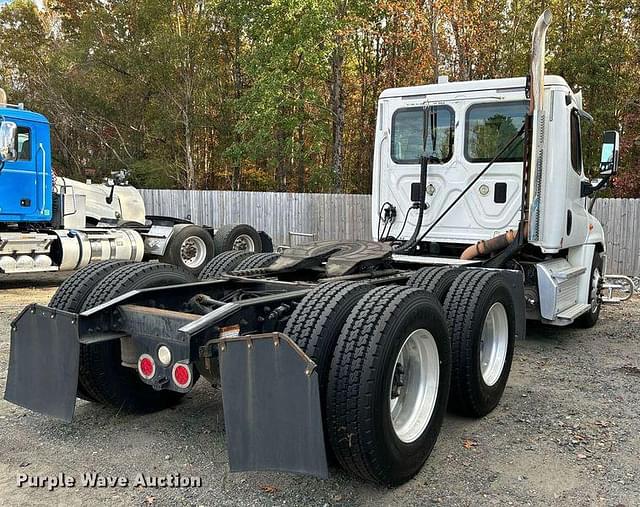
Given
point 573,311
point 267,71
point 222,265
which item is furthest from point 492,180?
point 267,71

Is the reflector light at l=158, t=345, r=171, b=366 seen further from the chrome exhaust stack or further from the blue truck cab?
the blue truck cab

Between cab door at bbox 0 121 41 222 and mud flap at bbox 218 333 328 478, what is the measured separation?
861 centimetres

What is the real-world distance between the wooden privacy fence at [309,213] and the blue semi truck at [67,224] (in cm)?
303

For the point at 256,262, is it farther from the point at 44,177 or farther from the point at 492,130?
the point at 44,177

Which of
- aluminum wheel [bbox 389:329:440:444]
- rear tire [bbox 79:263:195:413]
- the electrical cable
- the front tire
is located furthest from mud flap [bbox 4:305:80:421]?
the front tire

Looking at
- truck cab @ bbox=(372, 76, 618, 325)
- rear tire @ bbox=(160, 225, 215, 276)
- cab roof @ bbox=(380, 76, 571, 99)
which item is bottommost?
rear tire @ bbox=(160, 225, 215, 276)

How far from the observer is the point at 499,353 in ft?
15.5

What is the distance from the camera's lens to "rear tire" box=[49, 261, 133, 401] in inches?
164

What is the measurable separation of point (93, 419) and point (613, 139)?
18.8 ft

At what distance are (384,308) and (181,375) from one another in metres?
1.17

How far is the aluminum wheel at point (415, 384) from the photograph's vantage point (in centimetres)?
347

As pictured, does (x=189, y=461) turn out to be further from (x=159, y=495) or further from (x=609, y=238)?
(x=609, y=238)

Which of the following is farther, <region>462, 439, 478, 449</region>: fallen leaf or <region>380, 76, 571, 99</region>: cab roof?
<region>380, 76, 571, 99</region>: cab roof

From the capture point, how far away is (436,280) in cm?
461
